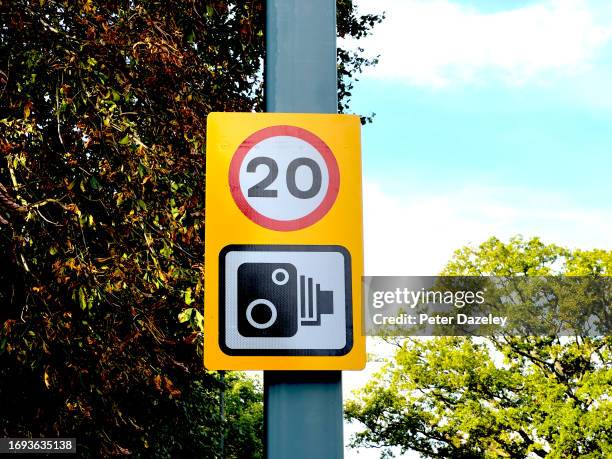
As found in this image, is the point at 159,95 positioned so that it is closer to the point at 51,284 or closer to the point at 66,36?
the point at 66,36

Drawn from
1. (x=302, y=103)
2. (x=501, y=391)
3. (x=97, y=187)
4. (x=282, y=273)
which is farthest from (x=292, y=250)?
(x=501, y=391)

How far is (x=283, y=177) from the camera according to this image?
2365 mm

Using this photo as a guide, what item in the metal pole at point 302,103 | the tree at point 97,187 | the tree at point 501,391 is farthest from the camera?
the tree at point 501,391

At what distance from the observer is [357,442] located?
105 ft

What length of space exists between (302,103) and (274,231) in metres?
0.41

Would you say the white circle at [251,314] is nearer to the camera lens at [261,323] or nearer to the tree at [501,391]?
the camera lens at [261,323]

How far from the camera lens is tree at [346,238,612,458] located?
27203mm

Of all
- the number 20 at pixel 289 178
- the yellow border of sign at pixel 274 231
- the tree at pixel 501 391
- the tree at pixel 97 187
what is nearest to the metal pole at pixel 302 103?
the yellow border of sign at pixel 274 231

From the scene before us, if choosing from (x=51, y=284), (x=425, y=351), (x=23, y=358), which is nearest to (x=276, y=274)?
(x=51, y=284)

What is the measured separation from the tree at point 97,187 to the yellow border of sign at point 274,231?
14.6 feet

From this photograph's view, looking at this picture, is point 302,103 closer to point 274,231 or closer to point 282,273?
point 274,231

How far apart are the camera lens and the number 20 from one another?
1.04ft

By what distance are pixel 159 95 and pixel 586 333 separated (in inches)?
946

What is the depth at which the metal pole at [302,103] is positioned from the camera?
217cm
